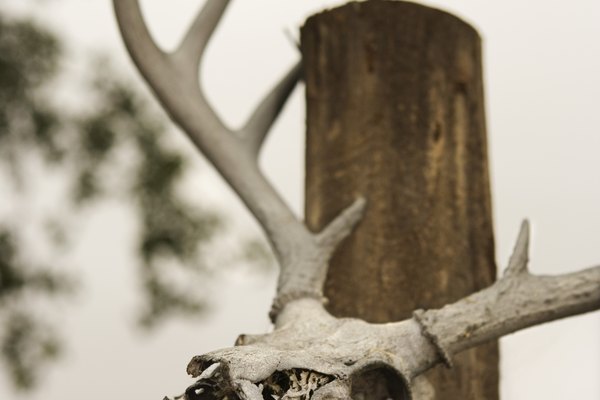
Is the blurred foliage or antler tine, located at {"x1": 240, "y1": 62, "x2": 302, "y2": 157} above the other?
the blurred foliage

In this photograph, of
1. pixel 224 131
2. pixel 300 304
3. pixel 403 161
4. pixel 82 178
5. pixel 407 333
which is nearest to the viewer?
pixel 407 333

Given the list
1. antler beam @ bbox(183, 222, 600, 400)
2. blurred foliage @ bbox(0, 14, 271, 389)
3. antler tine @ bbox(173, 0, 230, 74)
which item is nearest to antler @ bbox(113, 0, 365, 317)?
antler tine @ bbox(173, 0, 230, 74)

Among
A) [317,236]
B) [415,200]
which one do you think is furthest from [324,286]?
[415,200]

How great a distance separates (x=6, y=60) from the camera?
327cm

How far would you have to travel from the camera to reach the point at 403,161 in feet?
4.89

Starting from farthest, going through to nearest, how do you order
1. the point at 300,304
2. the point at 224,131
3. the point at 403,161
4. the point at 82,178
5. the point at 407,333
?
the point at 82,178 < the point at 224,131 < the point at 403,161 < the point at 300,304 < the point at 407,333

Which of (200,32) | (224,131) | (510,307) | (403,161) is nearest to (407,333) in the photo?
(510,307)

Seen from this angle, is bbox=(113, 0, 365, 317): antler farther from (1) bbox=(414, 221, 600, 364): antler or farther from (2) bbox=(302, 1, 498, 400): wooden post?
(1) bbox=(414, 221, 600, 364): antler

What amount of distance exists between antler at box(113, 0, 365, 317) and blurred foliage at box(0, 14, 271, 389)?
66.3 inches

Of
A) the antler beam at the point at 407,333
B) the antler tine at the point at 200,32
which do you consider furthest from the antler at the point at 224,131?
the antler beam at the point at 407,333

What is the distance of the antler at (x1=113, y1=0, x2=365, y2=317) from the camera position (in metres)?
1.46

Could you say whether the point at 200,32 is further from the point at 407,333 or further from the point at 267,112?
the point at 407,333

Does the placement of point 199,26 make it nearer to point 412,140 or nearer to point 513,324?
point 412,140

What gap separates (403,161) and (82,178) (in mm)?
2085
